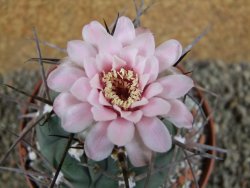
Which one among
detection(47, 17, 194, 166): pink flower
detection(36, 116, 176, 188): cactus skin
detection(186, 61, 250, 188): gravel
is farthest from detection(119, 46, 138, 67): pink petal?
detection(186, 61, 250, 188): gravel

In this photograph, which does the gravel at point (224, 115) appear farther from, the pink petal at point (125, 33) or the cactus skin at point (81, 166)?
the pink petal at point (125, 33)

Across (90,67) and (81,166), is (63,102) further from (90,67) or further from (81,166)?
(81,166)

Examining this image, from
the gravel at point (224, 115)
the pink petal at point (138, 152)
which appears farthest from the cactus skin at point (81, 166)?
the gravel at point (224, 115)

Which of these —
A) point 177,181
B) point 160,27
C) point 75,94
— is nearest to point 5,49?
point 160,27

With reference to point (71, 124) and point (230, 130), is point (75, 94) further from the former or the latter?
point (230, 130)

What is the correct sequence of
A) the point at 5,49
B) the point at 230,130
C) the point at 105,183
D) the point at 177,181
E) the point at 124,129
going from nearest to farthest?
the point at 124,129, the point at 105,183, the point at 177,181, the point at 230,130, the point at 5,49

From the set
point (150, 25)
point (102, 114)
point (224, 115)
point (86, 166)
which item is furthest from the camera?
point (150, 25)

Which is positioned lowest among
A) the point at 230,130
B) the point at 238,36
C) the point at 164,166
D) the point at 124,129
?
the point at 230,130

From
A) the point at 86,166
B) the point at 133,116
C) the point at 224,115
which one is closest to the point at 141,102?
the point at 133,116

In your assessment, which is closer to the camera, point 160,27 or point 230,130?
point 230,130
